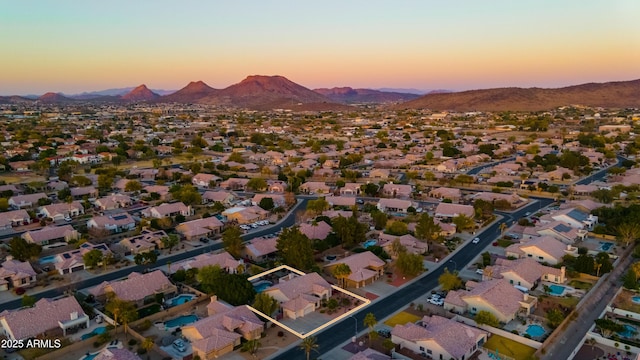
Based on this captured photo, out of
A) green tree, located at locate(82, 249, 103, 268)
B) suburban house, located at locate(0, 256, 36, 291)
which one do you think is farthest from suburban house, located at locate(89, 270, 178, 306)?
suburban house, located at locate(0, 256, 36, 291)

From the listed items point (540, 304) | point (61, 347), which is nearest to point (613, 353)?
point (540, 304)

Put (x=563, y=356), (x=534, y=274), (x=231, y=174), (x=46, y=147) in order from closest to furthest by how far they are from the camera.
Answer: (x=563, y=356) < (x=534, y=274) < (x=231, y=174) < (x=46, y=147)

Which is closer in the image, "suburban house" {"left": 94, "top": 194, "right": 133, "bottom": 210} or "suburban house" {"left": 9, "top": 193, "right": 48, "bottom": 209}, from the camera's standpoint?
"suburban house" {"left": 9, "top": 193, "right": 48, "bottom": 209}

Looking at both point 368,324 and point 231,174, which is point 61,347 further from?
point 231,174

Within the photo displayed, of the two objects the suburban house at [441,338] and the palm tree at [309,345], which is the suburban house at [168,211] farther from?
the suburban house at [441,338]

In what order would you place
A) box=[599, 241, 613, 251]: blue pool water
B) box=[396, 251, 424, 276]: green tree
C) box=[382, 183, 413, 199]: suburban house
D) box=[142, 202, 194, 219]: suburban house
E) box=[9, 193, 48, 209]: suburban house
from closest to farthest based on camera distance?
box=[396, 251, 424, 276]: green tree
box=[599, 241, 613, 251]: blue pool water
box=[142, 202, 194, 219]: suburban house
box=[9, 193, 48, 209]: suburban house
box=[382, 183, 413, 199]: suburban house

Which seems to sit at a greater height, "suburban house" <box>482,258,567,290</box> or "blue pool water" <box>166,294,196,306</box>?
"suburban house" <box>482,258,567,290</box>

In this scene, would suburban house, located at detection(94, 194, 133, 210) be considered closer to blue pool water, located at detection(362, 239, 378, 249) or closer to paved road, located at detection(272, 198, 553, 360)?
blue pool water, located at detection(362, 239, 378, 249)
